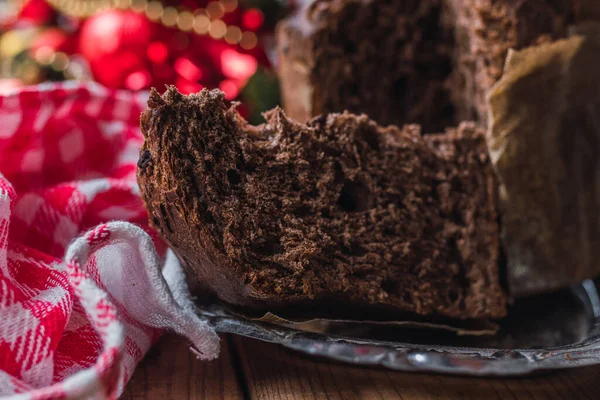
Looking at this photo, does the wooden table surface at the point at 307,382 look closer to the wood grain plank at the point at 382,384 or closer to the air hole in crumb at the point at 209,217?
the wood grain plank at the point at 382,384

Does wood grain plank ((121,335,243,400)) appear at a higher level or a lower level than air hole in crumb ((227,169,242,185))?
lower

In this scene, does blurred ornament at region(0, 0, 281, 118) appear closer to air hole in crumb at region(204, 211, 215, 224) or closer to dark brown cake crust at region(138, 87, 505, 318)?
dark brown cake crust at region(138, 87, 505, 318)

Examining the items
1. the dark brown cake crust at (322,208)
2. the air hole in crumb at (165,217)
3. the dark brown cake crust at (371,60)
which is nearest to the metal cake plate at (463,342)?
the dark brown cake crust at (322,208)

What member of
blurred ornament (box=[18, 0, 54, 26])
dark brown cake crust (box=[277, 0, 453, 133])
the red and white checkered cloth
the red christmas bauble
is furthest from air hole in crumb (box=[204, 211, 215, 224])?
blurred ornament (box=[18, 0, 54, 26])

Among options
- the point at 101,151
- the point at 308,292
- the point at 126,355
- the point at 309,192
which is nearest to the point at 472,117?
the point at 309,192

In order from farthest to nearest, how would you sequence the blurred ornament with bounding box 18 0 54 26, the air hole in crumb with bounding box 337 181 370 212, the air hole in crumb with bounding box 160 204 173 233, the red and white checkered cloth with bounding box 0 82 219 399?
the blurred ornament with bounding box 18 0 54 26 → the air hole in crumb with bounding box 337 181 370 212 → the air hole in crumb with bounding box 160 204 173 233 → the red and white checkered cloth with bounding box 0 82 219 399

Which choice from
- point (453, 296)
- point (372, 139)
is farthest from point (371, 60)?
point (453, 296)

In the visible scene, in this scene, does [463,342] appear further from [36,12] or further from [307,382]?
[36,12]

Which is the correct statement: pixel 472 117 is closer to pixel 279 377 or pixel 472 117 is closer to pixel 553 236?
pixel 553 236
